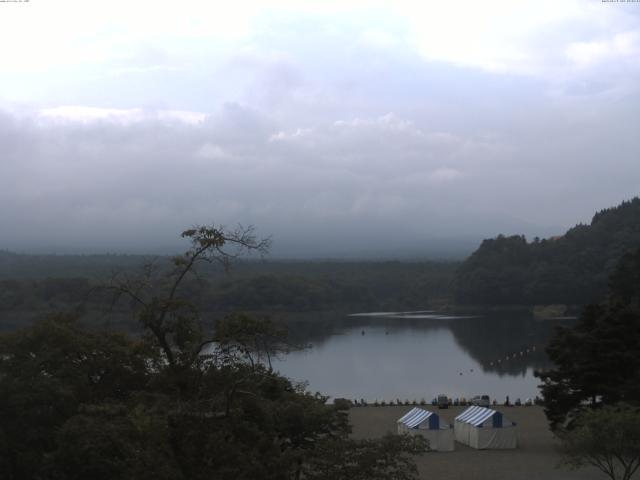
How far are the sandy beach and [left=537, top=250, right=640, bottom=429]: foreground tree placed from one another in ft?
2.64

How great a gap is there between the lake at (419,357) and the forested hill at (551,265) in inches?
292

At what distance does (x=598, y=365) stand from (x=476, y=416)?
2518 mm

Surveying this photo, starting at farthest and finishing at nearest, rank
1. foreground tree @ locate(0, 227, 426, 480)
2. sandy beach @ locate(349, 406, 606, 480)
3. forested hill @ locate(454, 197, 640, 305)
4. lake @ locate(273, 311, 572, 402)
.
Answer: forested hill @ locate(454, 197, 640, 305)
lake @ locate(273, 311, 572, 402)
sandy beach @ locate(349, 406, 606, 480)
foreground tree @ locate(0, 227, 426, 480)

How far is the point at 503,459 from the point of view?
575 inches

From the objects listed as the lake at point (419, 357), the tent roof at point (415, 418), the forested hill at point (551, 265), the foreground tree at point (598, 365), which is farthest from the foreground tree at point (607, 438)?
the forested hill at point (551, 265)

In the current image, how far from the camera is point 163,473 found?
568cm

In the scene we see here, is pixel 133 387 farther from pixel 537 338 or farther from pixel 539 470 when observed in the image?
pixel 537 338

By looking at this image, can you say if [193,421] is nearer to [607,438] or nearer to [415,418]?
[607,438]

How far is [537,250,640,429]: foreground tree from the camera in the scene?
14.7 metres

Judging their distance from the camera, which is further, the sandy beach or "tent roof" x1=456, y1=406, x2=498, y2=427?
"tent roof" x1=456, y1=406, x2=498, y2=427

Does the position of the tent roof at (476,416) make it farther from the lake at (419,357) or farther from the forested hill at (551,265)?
the forested hill at (551,265)

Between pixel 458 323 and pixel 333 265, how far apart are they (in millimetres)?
40881

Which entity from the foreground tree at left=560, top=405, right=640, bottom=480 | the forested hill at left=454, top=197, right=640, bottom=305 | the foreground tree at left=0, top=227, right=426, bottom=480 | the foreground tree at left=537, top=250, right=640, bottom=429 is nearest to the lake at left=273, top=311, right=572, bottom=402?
the foreground tree at left=537, top=250, right=640, bottom=429

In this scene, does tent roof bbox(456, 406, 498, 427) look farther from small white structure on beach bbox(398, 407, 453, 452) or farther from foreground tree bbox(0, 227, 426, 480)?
foreground tree bbox(0, 227, 426, 480)
